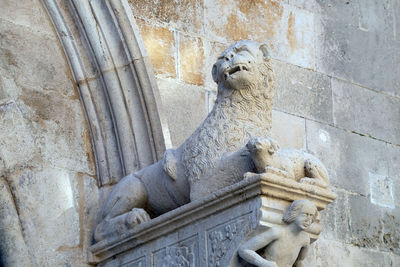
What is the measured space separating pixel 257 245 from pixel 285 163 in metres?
0.46

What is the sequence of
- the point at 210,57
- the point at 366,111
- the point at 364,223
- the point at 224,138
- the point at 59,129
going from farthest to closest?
the point at 366,111 < the point at 364,223 < the point at 210,57 < the point at 59,129 < the point at 224,138

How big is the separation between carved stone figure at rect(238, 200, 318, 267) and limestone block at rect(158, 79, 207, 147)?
1.48m

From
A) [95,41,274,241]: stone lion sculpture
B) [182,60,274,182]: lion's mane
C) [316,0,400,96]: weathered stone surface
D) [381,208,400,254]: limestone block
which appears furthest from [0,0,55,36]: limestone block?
[381,208,400,254]: limestone block

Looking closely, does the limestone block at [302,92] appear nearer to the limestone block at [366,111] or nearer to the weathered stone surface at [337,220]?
the limestone block at [366,111]

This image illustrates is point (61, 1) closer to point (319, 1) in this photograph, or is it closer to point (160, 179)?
point (160, 179)

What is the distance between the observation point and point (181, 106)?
697 cm

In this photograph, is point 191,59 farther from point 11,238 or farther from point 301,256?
point 301,256

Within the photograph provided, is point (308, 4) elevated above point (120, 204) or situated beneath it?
elevated above

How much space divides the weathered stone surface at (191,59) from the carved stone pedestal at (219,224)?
1337 mm

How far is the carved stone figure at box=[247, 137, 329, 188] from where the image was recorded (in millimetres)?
5570

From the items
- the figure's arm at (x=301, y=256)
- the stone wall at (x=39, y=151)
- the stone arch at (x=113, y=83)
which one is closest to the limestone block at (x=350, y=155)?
the stone arch at (x=113, y=83)

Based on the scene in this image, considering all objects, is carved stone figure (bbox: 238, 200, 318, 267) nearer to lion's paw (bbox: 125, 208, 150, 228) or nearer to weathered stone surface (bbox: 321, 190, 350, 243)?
lion's paw (bbox: 125, 208, 150, 228)

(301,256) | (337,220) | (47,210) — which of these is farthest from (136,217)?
(337,220)

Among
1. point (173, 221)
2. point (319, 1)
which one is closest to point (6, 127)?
point (173, 221)
